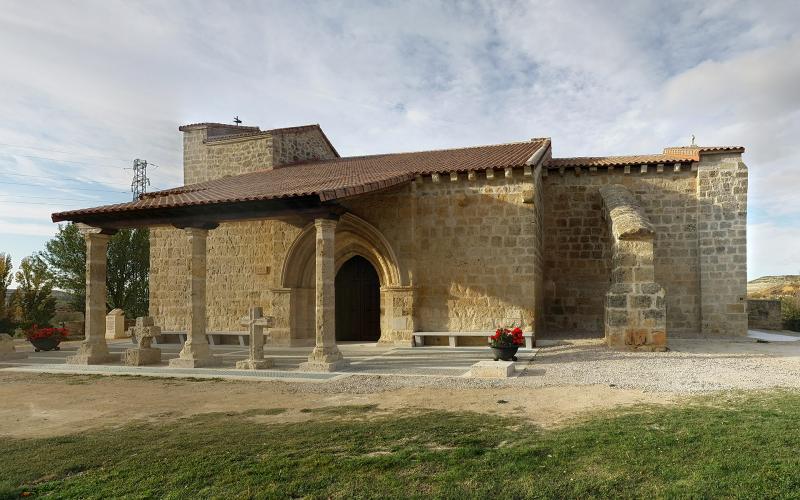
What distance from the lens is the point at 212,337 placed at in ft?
47.3

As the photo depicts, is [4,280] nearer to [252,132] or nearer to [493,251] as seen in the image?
[252,132]

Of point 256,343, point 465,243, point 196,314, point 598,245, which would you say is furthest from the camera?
point 598,245

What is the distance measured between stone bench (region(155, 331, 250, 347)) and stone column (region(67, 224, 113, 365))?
3207 millimetres

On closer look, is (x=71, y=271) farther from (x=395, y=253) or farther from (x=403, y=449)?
(x=403, y=449)

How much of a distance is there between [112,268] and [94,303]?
1720cm

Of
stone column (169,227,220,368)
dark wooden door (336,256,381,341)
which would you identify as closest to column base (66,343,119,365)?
stone column (169,227,220,368)

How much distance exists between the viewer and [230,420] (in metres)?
5.76

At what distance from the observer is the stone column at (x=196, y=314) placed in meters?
10.2

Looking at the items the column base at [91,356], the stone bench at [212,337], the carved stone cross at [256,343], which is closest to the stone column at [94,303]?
the column base at [91,356]

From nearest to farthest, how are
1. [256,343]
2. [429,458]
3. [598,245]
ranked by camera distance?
[429,458] < [256,343] < [598,245]

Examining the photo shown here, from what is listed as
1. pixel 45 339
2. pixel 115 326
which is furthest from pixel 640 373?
pixel 115 326

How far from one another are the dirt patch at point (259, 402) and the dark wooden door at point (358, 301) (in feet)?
21.2

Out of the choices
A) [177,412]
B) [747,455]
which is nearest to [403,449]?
[747,455]

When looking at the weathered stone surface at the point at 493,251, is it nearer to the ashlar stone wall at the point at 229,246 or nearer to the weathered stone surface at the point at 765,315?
the ashlar stone wall at the point at 229,246
